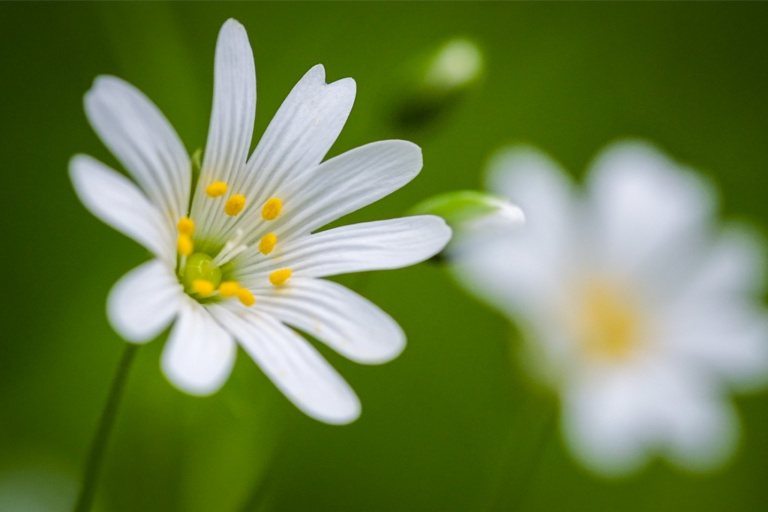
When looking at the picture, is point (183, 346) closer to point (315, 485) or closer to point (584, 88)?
point (315, 485)

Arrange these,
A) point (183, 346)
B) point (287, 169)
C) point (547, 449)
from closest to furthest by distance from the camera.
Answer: point (183, 346) < point (287, 169) < point (547, 449)

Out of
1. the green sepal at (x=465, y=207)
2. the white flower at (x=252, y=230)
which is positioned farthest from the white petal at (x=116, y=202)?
the green sepal at (x=465, y=207)

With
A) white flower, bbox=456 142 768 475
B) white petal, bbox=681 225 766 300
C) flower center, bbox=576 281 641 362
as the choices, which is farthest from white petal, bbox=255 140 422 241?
white petal, bbox=681 225 766 300

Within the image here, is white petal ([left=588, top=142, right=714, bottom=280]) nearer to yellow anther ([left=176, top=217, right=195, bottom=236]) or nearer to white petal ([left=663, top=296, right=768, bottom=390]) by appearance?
white petal ([left=663, top=296, right=768, bottom=390])

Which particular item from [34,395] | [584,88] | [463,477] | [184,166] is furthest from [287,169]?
[584,88]

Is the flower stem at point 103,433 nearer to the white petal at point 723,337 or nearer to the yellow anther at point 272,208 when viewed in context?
the yellow anther at point 272,208

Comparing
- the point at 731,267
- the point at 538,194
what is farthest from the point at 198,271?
the point at 731,267
